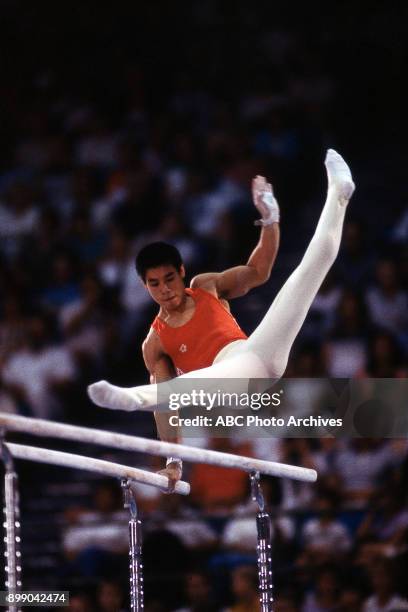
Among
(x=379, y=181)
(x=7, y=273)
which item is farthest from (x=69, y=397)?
(x=379, y=181)

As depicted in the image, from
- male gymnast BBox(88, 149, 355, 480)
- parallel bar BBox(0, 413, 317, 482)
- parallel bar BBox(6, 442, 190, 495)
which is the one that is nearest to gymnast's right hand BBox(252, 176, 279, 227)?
male gymnast BBox(88, 149, 355, 480)

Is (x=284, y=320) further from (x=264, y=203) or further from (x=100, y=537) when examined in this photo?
(x=100, y=537)

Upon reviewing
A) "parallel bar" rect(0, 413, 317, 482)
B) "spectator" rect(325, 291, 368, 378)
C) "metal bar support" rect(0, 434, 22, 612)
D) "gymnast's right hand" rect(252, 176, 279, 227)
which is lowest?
"metal bar support" rect(0, 434, 22, 612)

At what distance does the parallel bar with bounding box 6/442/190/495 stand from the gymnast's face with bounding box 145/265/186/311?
0.78 meters

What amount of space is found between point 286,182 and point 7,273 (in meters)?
2.56

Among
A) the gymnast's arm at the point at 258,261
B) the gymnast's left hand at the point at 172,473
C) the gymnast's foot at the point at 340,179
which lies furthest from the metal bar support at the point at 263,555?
the gymnast's foot at the point at 340,179

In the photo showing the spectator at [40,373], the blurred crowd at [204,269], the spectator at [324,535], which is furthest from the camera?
the spectator at [40,373]

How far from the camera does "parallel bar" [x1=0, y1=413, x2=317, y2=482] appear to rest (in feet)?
10.6

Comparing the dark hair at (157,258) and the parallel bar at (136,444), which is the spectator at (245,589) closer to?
the parallel bar at (136,444)

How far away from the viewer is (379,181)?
9.33 meters

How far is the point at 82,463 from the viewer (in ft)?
12.4

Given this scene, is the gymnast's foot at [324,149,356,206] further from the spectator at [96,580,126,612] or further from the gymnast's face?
the spectator at [96,580,126,612]

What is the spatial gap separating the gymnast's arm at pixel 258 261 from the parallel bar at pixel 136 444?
34.4 inches

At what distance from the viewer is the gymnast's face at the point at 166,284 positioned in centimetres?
456
